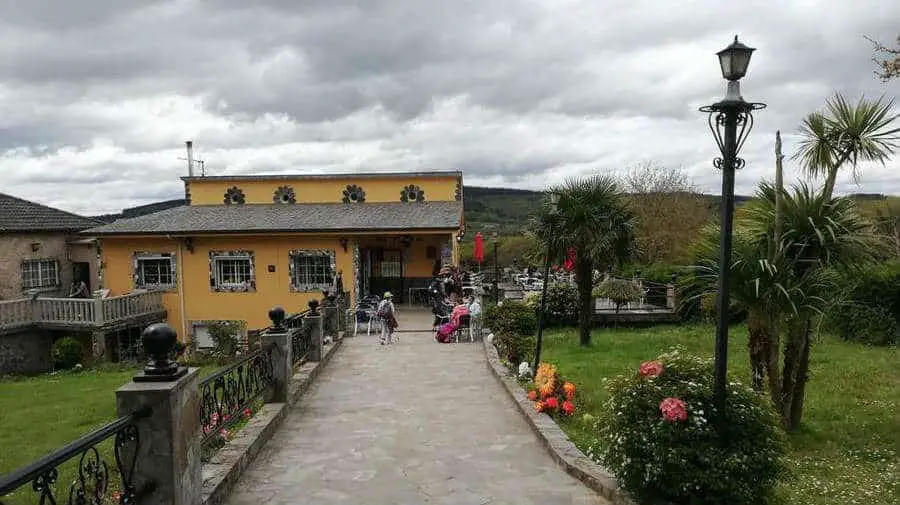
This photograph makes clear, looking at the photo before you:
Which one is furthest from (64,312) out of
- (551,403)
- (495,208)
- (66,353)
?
(495,208)

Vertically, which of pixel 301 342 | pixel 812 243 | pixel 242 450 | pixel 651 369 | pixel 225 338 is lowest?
pixel 225 338

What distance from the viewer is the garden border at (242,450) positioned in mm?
5450

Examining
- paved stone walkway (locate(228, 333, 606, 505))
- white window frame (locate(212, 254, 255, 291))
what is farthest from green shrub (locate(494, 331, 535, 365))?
white window frame (locate(212, 254, 255, 291))

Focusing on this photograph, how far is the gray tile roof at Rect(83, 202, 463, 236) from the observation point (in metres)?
21.3

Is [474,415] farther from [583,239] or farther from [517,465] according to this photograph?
[583,239]

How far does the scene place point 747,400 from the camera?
5.25 metres

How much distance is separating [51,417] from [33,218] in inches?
660

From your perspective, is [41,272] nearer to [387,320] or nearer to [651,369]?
[387,320]

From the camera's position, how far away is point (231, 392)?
7379mm

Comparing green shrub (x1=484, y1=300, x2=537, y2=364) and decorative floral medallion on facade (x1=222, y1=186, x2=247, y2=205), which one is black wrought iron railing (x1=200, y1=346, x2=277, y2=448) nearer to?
green shrub (x1=484, y1=300, x2=537, y2=364)

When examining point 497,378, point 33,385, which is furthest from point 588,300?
point 33,385

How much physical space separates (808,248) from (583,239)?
274 inches

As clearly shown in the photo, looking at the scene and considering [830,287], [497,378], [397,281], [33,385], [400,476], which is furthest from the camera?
[397,281]

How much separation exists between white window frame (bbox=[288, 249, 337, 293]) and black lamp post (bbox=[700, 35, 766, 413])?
1764 centimetres
